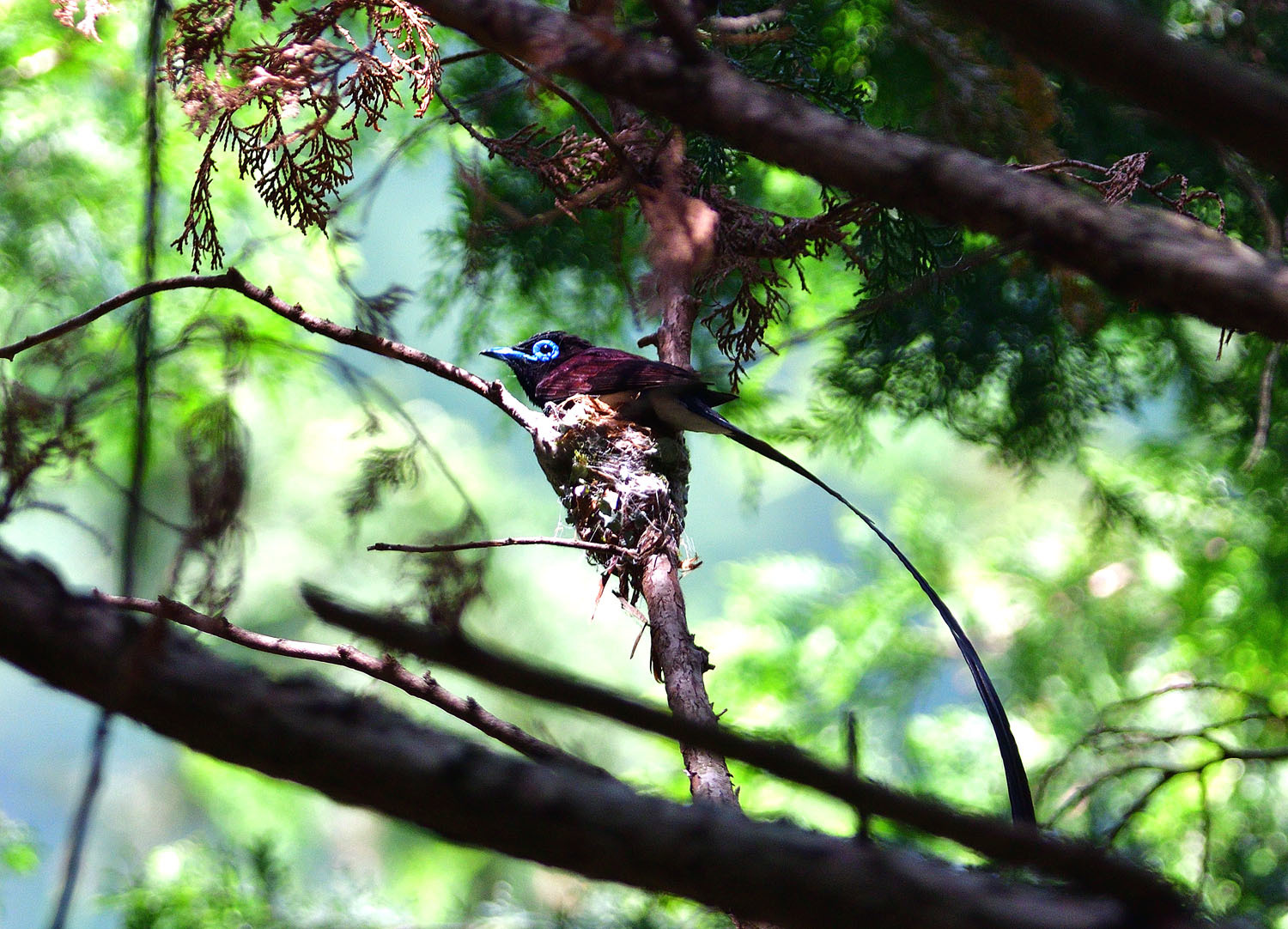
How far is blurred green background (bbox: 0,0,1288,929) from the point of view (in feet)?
7.39

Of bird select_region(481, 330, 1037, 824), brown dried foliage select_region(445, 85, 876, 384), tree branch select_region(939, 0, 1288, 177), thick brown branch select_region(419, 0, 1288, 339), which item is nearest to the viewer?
tree branch select_region(939, 0, 1288, 177)

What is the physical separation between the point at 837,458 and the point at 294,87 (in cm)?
320

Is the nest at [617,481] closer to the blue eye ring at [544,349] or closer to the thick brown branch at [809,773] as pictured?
the blue eye ring at [544,349]

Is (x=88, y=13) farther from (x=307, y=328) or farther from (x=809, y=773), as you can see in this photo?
(x=809, y=773)

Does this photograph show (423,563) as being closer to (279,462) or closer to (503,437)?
(503,437)

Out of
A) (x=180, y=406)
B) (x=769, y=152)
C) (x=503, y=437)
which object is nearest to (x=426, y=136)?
(x=503, y=437)

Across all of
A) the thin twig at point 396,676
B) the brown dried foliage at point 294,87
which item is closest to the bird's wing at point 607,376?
the brown dried foliage at point 294,87

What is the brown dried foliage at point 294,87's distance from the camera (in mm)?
1829

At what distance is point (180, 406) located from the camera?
172 inches

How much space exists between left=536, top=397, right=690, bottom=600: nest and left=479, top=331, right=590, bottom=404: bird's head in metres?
0.32

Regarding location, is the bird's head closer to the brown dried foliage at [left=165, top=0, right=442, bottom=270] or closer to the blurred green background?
the blurred green background

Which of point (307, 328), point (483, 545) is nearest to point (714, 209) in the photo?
point (307, 328)

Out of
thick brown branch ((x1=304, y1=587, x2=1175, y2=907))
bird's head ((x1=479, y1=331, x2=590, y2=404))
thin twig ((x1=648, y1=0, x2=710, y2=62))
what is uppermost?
bird's head ((x1=479, y1=331, x2=590, y2=404))

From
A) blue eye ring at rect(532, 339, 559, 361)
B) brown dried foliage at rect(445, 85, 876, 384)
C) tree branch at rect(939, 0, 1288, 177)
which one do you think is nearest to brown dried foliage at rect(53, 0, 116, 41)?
brown dried foliage at rect(445, 85, 876, 384)
